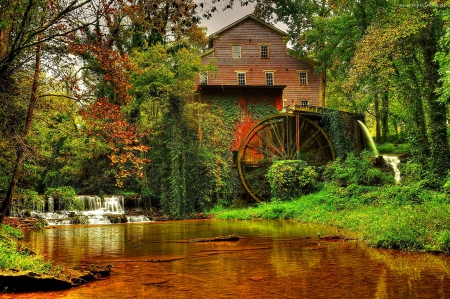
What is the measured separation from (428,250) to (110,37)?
7.14 meters

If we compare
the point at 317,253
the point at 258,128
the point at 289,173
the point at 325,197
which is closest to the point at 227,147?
the point at 258,128

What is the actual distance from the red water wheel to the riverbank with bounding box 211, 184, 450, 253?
2.79m

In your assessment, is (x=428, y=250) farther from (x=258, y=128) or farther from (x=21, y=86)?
(x=258, y=128)

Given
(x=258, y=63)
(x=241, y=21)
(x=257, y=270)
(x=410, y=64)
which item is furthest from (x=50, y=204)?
(x=241, y=21)

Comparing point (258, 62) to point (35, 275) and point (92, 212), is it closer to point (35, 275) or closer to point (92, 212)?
point (92, 212)

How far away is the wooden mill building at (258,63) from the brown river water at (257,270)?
88.2 ft

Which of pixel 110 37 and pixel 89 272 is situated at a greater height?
pixel 110 37

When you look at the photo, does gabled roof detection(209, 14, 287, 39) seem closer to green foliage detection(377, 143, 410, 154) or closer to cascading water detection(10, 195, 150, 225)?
green foliage detection(377, 143, 410, 154)

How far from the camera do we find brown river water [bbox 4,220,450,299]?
16.6 feet

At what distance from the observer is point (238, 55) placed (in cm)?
3578

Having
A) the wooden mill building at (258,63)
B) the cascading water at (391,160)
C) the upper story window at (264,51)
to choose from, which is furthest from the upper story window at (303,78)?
the cascading water at (391,160)

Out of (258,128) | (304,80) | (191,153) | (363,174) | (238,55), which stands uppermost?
(238,55)

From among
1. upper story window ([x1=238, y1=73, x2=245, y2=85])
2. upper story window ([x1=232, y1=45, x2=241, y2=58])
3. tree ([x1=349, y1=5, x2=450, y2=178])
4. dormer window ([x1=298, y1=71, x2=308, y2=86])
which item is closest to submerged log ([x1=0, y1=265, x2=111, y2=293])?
tree ([x1=349, y1=5, x2=450, y2=178])

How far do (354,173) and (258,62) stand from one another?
19.5 meters
